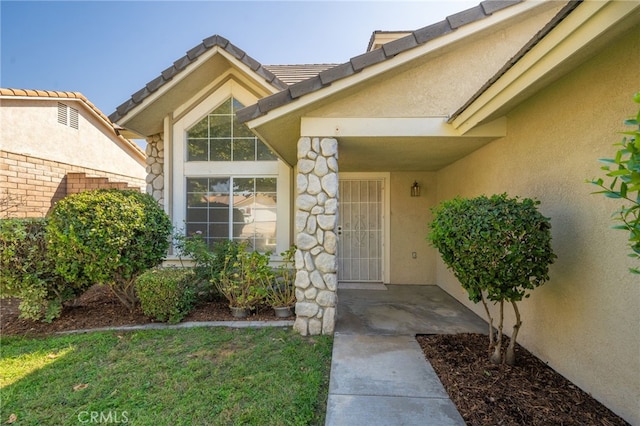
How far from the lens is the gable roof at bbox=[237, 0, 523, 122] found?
12.9 ft

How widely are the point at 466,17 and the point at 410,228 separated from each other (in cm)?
501

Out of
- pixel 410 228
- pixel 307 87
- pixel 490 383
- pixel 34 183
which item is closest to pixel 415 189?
pixel 410 228

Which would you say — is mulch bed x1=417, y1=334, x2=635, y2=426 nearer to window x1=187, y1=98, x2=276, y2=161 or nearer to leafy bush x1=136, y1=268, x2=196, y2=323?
leafy bush x1=136, y1=268, x2=196, y2=323

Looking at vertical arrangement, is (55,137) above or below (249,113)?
above

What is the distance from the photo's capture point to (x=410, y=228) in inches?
311

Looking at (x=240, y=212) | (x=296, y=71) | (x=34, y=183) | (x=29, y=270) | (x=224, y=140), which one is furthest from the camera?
(x=34, y=183)

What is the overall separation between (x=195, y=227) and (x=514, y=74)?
6676 mm

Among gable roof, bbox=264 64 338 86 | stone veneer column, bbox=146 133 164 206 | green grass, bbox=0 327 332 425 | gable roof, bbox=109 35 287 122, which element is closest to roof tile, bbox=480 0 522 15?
gable roof, bbox=109 35 287 122

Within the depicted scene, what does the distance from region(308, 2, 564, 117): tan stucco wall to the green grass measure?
3.60 metres

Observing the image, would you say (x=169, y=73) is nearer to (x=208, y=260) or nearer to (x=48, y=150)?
(x=208, y=260)

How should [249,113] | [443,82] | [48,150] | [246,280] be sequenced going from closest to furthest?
1. [249,113]
2. [443,82]
3. [246,280]
4. [48,150]

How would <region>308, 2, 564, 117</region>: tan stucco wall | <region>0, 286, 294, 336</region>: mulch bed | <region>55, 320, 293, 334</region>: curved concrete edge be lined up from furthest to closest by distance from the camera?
<region>0, 286, 294, 336</region>: mulch bed
<region>55, 320, 293, 334</region>: curved concrete edge
<region>308, 2, 564, 117</region>: tan stucco wall

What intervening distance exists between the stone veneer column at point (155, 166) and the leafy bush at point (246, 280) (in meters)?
3.37

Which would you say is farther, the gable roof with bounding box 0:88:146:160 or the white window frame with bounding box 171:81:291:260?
the gable roof with bounding box 0:88:146:160
